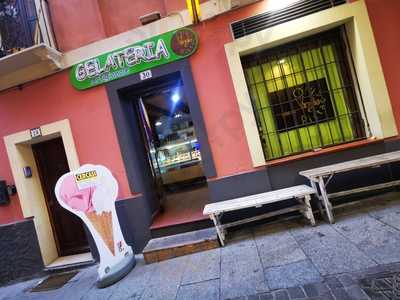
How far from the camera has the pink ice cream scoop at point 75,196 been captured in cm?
453

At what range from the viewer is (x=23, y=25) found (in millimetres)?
5762

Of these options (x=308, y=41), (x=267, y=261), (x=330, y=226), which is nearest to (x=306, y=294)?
(x=267, y=261)

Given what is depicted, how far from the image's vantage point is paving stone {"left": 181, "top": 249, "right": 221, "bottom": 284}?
3.97 meters

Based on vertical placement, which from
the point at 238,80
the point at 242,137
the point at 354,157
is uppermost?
the point at 238,80

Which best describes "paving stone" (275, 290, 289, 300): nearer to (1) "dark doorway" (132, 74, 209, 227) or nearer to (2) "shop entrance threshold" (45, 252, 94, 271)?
(2) "shop entrance threshold" (45, 252, 94, 271)

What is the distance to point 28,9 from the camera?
597 cm

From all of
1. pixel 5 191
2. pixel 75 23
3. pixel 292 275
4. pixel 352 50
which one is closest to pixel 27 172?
pixel 5 191

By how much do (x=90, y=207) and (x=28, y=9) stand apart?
14.3 feet

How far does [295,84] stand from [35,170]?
18.7 ft

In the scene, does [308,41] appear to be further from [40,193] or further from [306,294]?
[40,193]

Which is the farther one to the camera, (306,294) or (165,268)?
(165,268)

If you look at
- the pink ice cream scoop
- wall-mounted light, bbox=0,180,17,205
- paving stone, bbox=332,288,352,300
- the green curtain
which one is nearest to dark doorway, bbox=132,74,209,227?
wall-mounted light, bbox=0,180,17,205

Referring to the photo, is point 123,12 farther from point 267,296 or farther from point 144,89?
point 267,296

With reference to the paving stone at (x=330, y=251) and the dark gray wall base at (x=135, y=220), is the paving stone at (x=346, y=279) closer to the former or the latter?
the paving stone at (x=330, y=251)
